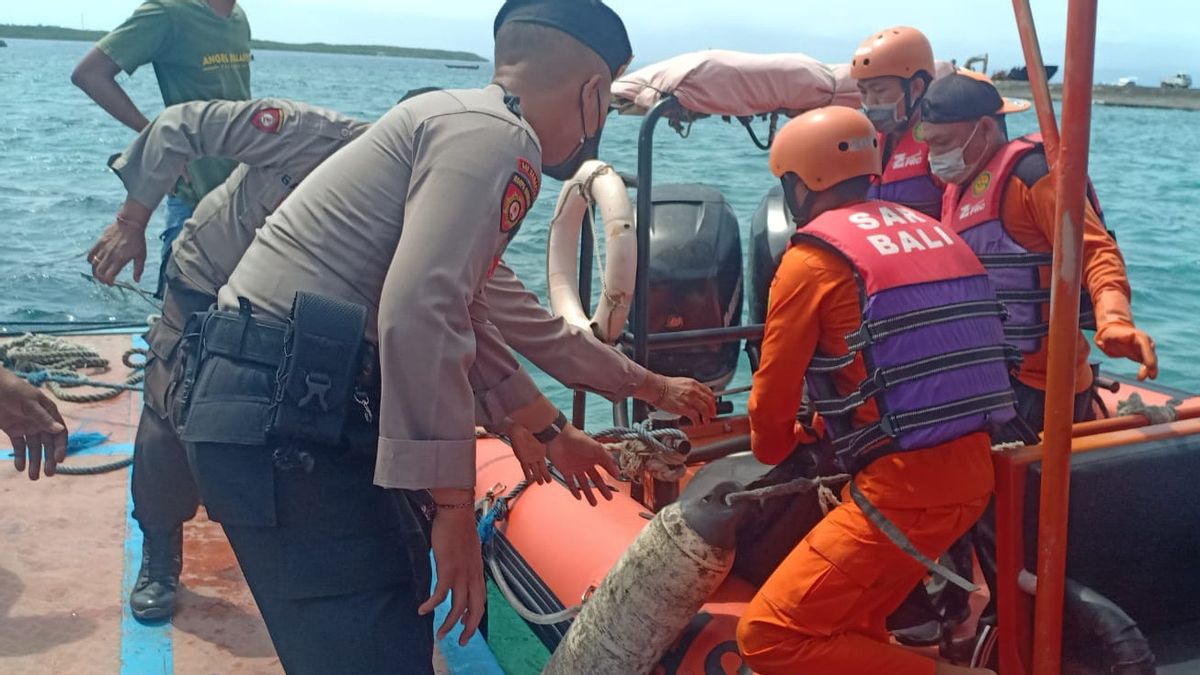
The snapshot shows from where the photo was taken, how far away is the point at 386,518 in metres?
1.90

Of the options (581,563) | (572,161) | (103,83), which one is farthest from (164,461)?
(572,161)

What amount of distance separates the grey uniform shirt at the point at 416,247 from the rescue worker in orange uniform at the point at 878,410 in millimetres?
749

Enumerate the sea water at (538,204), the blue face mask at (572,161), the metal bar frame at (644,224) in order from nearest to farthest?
1. the blue face mask at (572,161)
2. the metal bar frame at (644,224)
3. the sea water at (538,204)

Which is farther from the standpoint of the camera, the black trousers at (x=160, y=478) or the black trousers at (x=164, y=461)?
the black trousers at (x=160, y=478)

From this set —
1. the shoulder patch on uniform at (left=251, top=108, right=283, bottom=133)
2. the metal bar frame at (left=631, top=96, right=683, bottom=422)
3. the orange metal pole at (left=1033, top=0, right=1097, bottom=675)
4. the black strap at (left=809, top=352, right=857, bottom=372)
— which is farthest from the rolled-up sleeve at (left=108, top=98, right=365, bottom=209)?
the orange metal pole at (left=1033, top=0, right=1097, bottom=675)

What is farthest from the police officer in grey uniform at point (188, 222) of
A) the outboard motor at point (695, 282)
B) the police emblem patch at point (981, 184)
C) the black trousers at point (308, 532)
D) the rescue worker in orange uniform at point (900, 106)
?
the outboard motor at point (695, 282)

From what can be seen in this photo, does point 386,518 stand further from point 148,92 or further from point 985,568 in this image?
point 148,92

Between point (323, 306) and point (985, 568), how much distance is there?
5.27 feet

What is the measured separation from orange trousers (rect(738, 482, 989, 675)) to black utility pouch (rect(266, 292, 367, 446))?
3.25ft

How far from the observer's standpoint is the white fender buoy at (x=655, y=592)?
2307 mm

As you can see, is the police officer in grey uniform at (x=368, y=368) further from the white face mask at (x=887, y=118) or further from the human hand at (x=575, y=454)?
the white face mask at (x=887, y=118)

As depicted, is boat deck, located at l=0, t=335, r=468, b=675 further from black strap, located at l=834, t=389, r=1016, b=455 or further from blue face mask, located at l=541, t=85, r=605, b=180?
blue face mask, located at l=541, t=85, r=605, b=180

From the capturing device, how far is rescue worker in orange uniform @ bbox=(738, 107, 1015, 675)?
2.21 meters

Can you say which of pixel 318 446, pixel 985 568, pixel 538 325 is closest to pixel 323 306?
pixel 318 446
